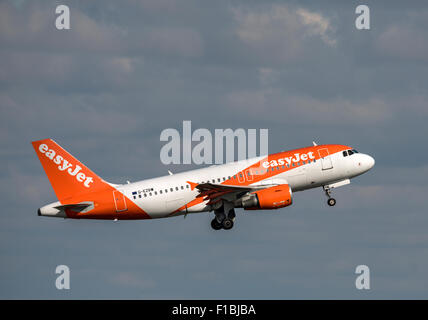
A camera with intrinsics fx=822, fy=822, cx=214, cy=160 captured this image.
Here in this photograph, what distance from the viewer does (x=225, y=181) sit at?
8575cm

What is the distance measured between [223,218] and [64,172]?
1775 cm

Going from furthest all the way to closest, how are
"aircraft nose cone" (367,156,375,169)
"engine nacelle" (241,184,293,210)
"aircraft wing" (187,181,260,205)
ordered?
"aircraft nose cone" (367,156,375,169), "engine nacelle" (241,184,293,210), "aircraft wing" (187,181,260,205)

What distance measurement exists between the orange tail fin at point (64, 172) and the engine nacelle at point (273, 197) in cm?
1631

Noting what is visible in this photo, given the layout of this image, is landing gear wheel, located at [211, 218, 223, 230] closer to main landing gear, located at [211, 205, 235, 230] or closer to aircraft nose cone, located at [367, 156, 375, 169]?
main landing gear, located at [211, 205, 235, 230]

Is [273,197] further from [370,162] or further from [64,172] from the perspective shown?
[64,172]

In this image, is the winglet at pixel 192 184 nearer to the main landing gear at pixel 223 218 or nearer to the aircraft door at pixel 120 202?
the main landing gear at pixel 223 218

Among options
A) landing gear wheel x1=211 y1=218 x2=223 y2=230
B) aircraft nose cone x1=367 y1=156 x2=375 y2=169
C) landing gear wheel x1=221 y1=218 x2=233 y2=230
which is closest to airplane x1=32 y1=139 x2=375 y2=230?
landing gear wheel x1=221 y1=218 x2=233 y2=230

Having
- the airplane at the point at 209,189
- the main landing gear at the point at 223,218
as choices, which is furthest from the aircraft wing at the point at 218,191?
the main landing gear at the point at 223,218

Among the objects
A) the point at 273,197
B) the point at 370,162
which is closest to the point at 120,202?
the point at 273,197

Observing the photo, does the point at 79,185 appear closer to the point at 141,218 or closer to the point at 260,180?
the point at 141,218

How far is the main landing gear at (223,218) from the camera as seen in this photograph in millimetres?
87444

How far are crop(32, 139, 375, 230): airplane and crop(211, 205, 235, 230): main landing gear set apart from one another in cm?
11

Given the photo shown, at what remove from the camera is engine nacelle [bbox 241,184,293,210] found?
83625 mm
